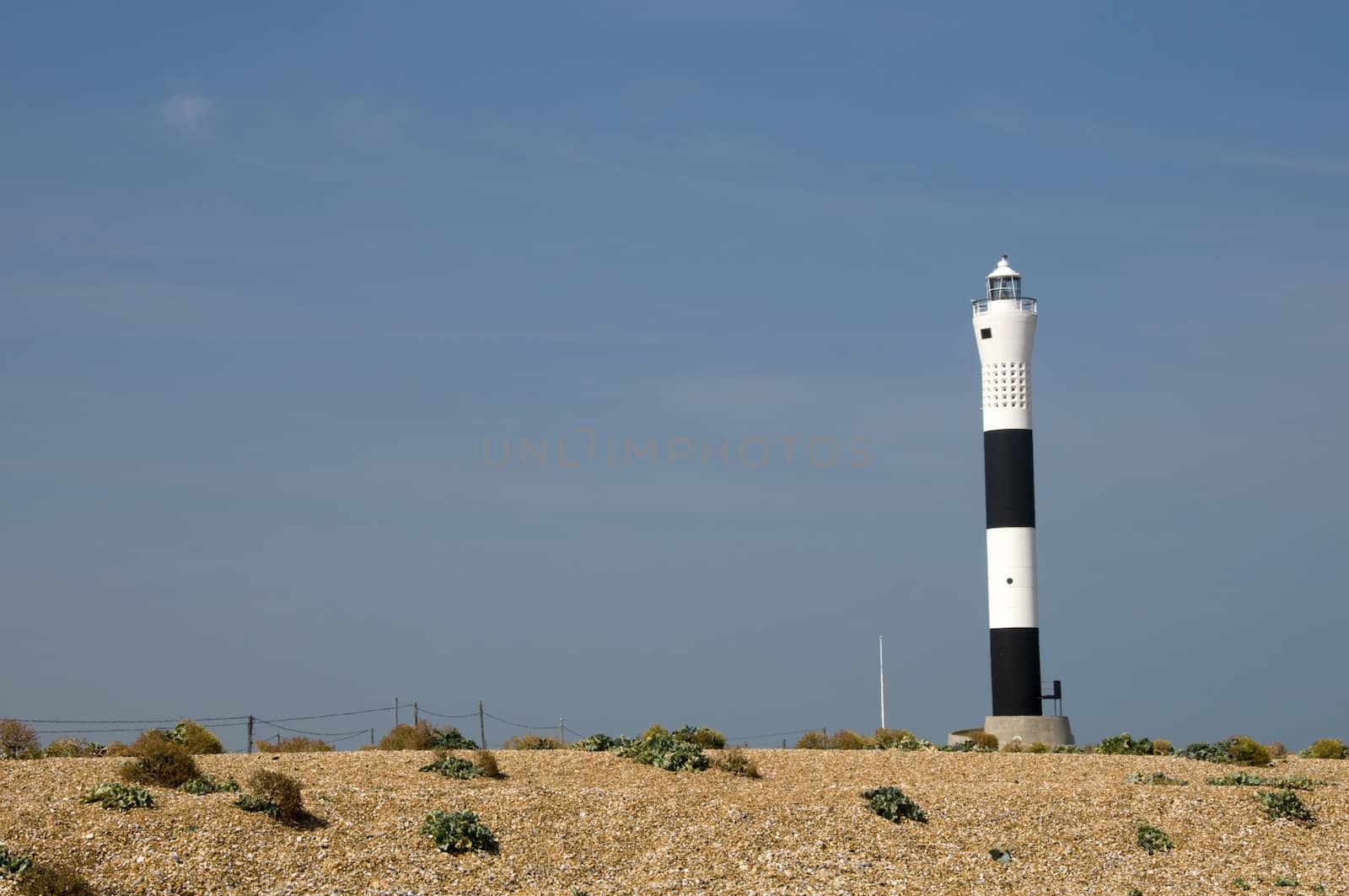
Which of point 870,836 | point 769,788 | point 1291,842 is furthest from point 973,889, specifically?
point 1291,842

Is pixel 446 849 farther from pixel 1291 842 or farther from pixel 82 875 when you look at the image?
pixel 1291 842

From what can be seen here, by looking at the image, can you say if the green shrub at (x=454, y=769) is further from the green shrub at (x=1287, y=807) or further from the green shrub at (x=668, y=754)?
the green shrub at (x=1287, y=807)

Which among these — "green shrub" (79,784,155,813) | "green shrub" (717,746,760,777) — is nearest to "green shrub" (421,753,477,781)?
"green shrub" (717,746,760,777)

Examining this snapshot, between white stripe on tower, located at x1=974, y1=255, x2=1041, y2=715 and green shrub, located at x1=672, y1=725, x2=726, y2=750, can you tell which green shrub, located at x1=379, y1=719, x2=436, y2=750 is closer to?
green shrub, located at x1=672, y1=725, x2=726, y2=750

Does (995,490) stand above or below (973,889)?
above

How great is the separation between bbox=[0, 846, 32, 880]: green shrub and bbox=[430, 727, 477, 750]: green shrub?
1181cm

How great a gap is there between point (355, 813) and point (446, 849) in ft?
5.97

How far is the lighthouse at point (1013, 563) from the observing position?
39000 mm

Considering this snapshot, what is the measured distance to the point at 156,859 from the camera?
677 inches

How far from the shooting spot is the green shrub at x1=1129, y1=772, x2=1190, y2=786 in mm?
27109

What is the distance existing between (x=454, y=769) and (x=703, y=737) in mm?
7464

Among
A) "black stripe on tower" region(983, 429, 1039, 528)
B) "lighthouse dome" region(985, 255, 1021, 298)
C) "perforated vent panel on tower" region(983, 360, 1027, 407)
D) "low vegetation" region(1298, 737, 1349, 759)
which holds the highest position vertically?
"lighthouse dome" region(985, 255, 1021, 298)

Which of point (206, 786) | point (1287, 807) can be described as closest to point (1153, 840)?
point (1287, 807)

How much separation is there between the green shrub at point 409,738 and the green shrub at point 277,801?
327 inches
